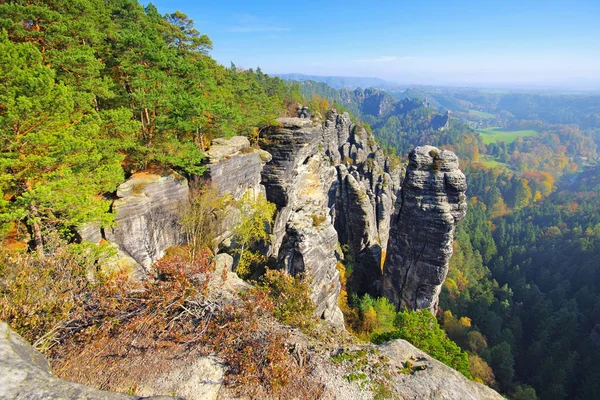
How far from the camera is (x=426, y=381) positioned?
7.91 m

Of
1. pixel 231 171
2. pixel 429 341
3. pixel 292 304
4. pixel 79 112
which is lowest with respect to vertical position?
pixel 429 341

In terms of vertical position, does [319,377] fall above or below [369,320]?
above

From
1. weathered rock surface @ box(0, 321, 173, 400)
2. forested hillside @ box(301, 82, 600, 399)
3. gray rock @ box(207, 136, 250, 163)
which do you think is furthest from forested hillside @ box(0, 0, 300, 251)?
forested hillside @ box(301, 82, 600, 399)

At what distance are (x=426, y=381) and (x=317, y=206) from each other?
49.0ft

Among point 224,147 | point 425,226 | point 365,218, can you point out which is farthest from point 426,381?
point 365,218

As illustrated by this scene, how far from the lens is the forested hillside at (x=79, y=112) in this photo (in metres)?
9.36

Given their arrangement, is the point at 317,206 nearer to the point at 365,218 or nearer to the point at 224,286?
the point at 224,286

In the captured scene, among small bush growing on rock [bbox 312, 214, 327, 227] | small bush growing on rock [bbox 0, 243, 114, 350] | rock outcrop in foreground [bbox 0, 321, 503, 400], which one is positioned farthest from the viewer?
small bush growing on rock [bbox 312, 214, 327, 227]

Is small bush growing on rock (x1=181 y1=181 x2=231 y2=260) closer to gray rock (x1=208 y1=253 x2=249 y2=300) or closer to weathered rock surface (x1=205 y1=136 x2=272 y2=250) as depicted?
weathered rock surface (x1=205 y1=136 x2=272 y2=250)

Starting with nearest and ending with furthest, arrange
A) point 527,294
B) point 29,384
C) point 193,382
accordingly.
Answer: point 29,384
point 193,382
point 527,294

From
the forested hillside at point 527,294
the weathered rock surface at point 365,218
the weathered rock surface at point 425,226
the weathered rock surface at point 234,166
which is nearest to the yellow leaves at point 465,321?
the forested hillside at point 527,294

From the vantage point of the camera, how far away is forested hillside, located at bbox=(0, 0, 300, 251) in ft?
30.7

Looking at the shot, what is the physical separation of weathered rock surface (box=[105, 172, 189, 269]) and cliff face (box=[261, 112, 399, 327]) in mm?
6960

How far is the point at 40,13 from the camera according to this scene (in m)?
13.2
